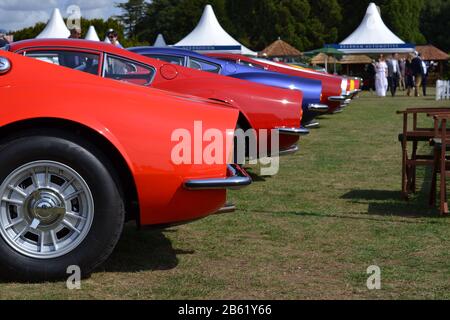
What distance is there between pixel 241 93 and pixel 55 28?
2745 centimetres

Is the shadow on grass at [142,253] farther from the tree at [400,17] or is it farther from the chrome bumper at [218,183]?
the tree at [400,17]

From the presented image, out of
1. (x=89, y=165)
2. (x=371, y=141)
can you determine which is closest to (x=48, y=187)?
(x=89, y=165)

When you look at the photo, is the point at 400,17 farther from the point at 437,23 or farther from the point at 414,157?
the point at 414,157

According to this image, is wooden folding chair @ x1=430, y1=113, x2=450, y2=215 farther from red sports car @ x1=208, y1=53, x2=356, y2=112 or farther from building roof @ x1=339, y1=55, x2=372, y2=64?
building roof @ x1=339, y1=55, x2=372, y2=64

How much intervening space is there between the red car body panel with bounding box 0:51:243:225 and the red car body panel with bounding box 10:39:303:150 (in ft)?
10.1

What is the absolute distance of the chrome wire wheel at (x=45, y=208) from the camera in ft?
14.6

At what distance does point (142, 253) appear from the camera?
5324mm

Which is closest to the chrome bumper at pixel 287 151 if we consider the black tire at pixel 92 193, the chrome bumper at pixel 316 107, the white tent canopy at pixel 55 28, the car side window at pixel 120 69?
the car side window at pixel 120 69

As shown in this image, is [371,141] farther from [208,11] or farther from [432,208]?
[208,11]

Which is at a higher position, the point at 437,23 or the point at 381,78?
the point at 437,23

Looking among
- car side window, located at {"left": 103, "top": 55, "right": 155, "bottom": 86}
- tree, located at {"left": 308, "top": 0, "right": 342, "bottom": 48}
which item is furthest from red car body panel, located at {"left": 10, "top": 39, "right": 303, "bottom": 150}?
tree, located at {"left": 308, "top": 0, "right": 342, "bottom": 48}

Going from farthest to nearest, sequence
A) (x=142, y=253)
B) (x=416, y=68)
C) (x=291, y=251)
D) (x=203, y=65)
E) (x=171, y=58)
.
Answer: (x=416, y=68) < (x=203, y=65) < (x=171, y=58) < (x=291, y=251) < (x=142, y=253)

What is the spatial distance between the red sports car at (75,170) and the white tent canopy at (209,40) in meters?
32.3

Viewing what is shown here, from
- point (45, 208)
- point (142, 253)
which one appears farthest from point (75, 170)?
point (142, 253)
